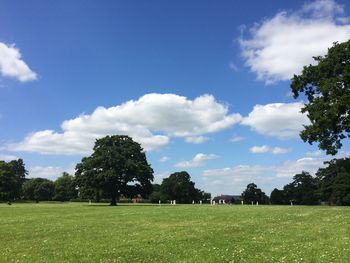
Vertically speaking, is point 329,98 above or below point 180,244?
above

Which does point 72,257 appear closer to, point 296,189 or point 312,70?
point 312,70

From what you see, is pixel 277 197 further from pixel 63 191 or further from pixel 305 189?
pixel 63 191

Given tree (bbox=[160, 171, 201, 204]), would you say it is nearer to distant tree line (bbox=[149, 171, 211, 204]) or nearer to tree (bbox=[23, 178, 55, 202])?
distant tree line (bbox=[149, 171, 211, 204])

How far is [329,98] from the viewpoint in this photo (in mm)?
51438

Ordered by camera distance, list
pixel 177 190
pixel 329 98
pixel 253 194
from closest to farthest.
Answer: pixel 329 98 < pixel 253 194 < pixel 177 190

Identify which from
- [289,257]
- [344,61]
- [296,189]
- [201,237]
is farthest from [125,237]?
[296,189]

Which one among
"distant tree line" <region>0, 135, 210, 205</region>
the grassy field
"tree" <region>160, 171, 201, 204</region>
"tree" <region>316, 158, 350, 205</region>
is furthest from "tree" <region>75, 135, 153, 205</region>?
"tree" <region>160, 171, 201, 204</region>

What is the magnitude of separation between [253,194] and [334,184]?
3932cm

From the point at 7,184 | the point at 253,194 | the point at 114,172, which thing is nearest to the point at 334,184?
the point at 253,194

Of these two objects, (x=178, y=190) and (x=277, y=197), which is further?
(x=178, y=190)

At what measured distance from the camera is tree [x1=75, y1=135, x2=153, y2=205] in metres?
94.1

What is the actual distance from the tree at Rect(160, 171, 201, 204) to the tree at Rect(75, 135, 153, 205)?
228ft

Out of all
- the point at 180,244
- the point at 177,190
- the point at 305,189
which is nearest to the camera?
the point at 180,244

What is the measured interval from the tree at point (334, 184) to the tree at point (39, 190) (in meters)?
104
